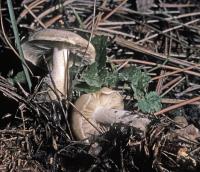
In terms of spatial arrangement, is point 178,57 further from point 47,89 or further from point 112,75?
point 47,89

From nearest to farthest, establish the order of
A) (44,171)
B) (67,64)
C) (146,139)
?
(146,139), (44,171), (67,64)

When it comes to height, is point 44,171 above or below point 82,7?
below

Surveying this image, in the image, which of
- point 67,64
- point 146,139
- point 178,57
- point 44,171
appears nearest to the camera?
point 146,139

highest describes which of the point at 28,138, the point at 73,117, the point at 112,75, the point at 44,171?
the point at 112,75

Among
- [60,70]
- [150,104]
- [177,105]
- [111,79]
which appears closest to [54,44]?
[60,70]

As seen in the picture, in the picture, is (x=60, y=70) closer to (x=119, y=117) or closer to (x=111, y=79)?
(x=111, y=79)

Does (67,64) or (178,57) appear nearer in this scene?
(67,64)

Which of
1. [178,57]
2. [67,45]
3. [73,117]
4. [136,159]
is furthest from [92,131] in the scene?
[178,57]
